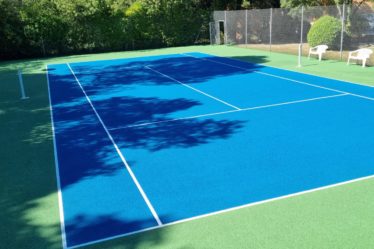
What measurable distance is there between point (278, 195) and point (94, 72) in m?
16.0

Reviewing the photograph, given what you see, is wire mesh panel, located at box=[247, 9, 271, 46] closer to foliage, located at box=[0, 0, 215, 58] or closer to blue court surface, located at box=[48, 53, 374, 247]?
foliage, located at box=[0, 0, 215, 58]

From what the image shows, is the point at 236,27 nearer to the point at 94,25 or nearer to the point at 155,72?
the point at 94,25

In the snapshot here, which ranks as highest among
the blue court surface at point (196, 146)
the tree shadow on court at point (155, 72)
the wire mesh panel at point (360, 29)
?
the wire mesh panel at point (360, 29)

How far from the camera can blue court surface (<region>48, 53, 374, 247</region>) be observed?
20.7 ft

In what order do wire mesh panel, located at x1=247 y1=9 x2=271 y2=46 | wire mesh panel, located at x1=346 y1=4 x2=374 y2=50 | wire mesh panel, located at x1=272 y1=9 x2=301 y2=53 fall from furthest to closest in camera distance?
wire mesh panel, located at x1=247 y1=9 x2=271 y2=46
wire mesh panel, located at x1=272 y1=9 x2=301 y2=53
wire mesh panel, located at x1=346 y1=4 x2=374 y2=50

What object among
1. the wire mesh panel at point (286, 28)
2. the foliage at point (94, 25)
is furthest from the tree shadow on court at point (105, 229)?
the foliage at point (94, 25)

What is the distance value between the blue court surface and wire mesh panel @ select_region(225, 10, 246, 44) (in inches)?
592

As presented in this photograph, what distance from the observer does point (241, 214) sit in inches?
231

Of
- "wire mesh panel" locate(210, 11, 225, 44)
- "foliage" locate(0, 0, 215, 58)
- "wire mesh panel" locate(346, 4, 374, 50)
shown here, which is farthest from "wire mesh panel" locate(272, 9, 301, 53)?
"foliage" locate(0, 0, 215, 58)

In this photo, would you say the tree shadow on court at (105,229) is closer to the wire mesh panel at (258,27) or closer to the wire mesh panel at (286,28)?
the wire mesh panel at (286,28)

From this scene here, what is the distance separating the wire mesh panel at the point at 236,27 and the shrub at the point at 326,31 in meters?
8.75

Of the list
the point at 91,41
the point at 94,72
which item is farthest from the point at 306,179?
the point at 91,41

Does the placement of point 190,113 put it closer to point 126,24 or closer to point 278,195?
point 278,195

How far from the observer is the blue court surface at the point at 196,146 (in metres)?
6.30
